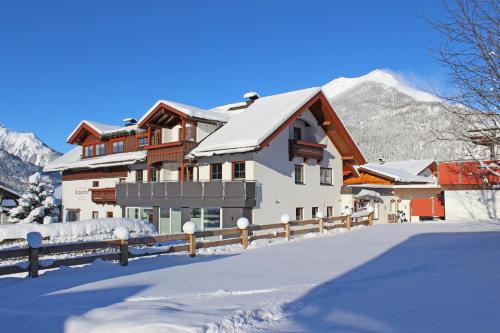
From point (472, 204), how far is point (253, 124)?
14882mm

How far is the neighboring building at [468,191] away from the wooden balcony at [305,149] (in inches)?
327

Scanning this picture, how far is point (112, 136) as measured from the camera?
119ft

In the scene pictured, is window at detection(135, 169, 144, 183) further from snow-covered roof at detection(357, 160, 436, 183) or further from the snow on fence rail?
snow-covered roof at detection(357, 160, 436, 183)

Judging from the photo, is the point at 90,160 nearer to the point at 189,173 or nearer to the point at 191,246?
the point at 189,173

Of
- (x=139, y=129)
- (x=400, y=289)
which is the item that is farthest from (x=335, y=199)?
(x=400, y=289)

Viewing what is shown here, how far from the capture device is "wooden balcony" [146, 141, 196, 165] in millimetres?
27484

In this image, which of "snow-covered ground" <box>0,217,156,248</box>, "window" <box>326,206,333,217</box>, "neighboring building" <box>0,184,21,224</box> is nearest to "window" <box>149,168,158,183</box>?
"snow-covered ground" <box>0,217,156,248</box>

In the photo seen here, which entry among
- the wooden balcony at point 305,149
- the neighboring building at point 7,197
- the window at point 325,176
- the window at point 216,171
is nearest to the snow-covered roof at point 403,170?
the window at point 325,176

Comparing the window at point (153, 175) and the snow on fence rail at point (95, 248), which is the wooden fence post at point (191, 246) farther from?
the window at point (153, 175)

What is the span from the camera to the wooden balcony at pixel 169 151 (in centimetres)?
2748

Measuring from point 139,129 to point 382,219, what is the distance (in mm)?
19968

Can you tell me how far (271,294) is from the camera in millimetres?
7781

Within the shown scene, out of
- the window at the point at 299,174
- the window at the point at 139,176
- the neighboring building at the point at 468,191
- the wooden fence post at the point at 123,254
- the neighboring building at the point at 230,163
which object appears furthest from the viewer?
the window at the point at 139,176

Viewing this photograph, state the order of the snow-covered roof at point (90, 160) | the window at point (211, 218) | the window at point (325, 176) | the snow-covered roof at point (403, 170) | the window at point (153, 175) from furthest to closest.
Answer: the snow-covered roof at point (403, 170) < the snow-covered roof at point (90, 160) < the window at point (153, 175) < the window at point (325, 176) < the window at point (211, 218)
